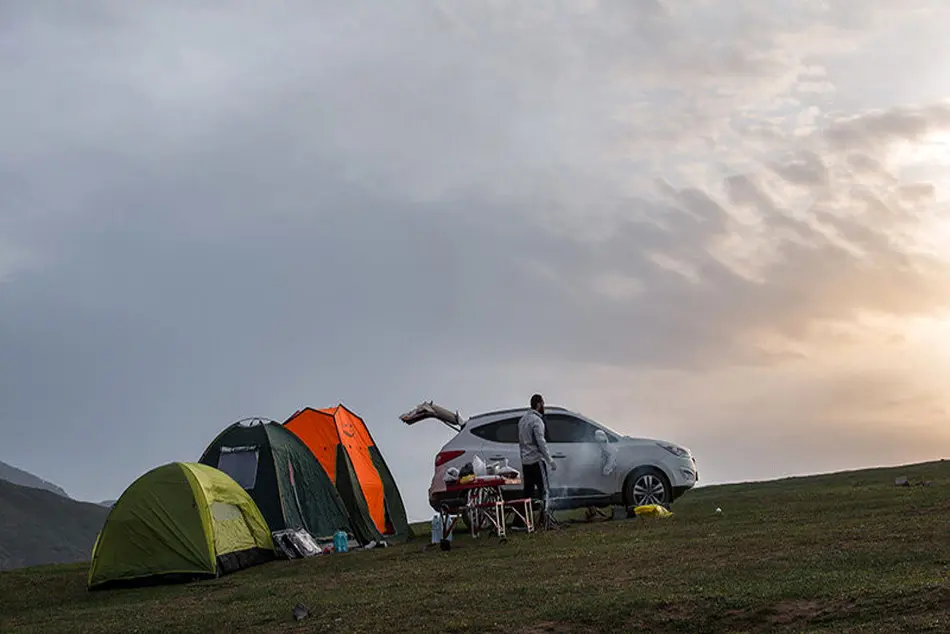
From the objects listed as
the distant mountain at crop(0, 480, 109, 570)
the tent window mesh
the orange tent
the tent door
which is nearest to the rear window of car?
the orange tent

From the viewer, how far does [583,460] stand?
65.2 feet

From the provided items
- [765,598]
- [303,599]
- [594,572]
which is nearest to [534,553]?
[594,572]

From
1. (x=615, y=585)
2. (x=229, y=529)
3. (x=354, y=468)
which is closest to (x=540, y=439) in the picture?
(x=229, y=529)

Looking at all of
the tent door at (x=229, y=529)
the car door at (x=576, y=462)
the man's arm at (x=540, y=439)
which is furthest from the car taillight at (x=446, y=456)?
the tent door at (x=229, y=529)

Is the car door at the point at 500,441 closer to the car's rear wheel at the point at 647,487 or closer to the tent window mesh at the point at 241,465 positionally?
the car's rear wheel at the point at 647,487

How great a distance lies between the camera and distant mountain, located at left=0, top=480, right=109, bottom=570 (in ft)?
220

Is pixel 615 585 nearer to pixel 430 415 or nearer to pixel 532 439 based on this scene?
pixel 532 439

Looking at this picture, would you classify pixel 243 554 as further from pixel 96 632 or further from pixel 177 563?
pixel 96 632

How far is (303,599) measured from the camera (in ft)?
41.0

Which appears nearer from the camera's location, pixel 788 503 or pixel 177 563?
pixel 177 563

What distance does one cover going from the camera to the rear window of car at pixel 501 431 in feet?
66.4

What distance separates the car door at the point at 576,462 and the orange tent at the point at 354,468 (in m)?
5.11

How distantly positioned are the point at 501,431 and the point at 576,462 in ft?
5.44

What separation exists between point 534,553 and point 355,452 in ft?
32.9
